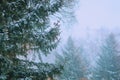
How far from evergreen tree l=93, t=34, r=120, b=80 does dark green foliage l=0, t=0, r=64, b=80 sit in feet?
60.7

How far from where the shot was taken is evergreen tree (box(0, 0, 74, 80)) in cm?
773

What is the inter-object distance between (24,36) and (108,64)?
19.9 m

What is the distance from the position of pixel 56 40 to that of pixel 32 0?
1.22 meters

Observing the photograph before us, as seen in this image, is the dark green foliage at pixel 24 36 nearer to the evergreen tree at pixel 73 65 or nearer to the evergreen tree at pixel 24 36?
the evergreen tree at pixel 24 36

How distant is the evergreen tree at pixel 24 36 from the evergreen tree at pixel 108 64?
60.7 ft

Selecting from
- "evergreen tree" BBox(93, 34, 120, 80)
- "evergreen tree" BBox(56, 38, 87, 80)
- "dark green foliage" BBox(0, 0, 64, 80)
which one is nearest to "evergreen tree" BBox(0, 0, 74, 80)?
"dark green foliage" BBox(0, 0, 64, 80)

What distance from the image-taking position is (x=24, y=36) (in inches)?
313

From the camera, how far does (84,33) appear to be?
503 ft

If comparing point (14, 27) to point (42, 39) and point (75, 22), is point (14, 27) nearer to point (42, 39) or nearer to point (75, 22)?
point (42, 39)

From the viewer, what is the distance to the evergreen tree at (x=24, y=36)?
7.73m

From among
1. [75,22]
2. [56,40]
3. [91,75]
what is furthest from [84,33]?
[56,40]

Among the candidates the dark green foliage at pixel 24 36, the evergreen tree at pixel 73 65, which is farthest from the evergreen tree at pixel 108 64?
the dark green foliage at pixel 24 36

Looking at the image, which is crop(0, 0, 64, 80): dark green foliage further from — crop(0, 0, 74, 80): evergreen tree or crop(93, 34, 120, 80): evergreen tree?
crop(93, 34, 120, 80): evergreen tree

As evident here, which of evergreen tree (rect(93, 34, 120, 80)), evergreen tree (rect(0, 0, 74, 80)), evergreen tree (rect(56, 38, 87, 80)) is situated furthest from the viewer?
evergreen tree (rect(93, 34, 120, 80))
